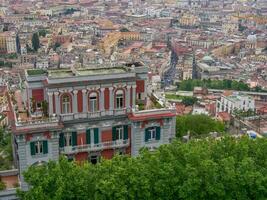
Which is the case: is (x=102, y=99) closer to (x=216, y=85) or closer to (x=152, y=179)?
(x=152, y=179)

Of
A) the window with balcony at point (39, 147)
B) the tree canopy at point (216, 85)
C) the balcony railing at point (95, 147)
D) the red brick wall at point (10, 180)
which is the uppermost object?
the window with balcony at point (39, 147)

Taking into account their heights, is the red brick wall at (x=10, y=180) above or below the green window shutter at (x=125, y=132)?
below

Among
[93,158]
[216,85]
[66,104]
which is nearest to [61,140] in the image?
[66,104]

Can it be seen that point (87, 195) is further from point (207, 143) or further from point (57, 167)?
point (207, 143)

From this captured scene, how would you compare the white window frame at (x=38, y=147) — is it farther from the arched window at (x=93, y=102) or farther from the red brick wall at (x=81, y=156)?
the arched window at (x=93, y=102)

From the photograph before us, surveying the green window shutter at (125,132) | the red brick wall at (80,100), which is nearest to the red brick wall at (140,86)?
the green window shutter at (125,132)

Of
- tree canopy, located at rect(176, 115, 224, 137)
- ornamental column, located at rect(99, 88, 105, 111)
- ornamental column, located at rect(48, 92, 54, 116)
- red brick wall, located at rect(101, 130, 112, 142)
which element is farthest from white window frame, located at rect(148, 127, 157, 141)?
tree canopy, located at rect(176, 115, 224, 137)

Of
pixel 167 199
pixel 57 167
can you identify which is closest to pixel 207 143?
pixel 167 199
